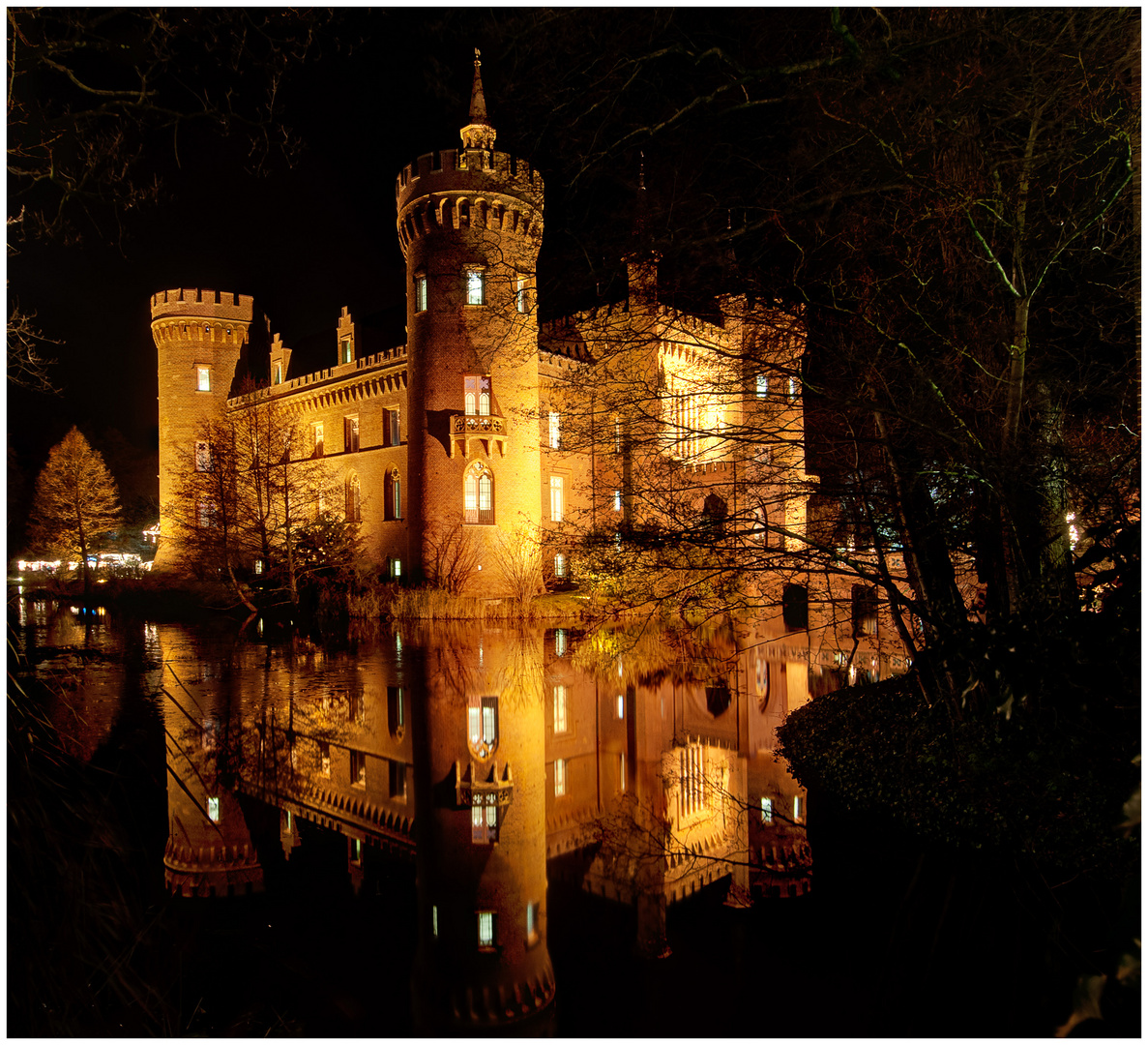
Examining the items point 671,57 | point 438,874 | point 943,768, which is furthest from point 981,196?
point 438,874

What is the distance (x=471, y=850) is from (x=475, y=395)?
2051cm

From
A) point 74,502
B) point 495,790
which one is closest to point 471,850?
point 495,790

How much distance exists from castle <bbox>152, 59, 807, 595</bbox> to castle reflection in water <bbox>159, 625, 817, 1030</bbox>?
257cm

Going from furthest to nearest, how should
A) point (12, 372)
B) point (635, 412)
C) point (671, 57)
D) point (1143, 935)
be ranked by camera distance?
point (12, 372) < point (635, 412) < point (671, 57) < point (1143, 935)

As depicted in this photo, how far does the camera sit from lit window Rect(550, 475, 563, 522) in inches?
1142

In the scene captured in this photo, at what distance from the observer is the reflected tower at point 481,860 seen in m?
3.65

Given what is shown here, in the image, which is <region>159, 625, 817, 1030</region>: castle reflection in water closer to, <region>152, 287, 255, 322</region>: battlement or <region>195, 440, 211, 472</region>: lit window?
<region>195, 440, 211, 472</region>: lit window

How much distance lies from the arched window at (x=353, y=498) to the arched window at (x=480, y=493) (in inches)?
337

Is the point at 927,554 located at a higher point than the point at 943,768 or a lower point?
higher

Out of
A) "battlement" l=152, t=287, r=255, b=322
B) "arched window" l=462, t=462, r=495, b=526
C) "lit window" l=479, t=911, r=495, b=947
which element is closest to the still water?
"lit window" l=479, t=911, r=495, b=947

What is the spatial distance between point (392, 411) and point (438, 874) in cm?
2639

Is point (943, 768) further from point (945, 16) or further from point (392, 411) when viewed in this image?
point (392, 411)

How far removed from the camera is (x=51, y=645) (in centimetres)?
1631

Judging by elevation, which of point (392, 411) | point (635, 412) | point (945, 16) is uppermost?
point (392, 411)
